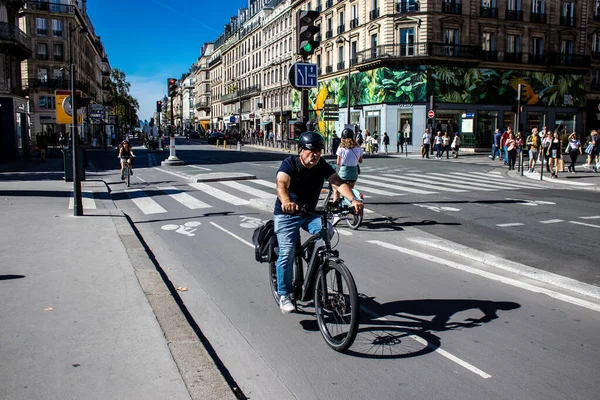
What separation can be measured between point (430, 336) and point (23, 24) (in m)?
68.9

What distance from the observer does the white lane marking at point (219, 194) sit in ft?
45.9

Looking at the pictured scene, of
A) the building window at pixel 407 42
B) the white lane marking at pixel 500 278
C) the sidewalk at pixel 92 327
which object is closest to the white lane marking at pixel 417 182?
the white lane marking at pixel 500 278

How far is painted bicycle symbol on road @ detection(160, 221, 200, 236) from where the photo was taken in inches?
389

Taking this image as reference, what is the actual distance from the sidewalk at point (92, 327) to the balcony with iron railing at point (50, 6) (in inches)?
2471

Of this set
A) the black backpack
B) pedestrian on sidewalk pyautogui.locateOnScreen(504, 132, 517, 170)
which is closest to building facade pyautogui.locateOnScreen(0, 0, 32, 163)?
pedestrian on sidewalk pyautogui.locateOnScreen(504, 132, 517, 170)

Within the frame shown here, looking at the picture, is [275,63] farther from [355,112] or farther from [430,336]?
[430,336]

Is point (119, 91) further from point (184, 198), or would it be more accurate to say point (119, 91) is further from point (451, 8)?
point (184, 198)

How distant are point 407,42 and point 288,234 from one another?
42.4 m

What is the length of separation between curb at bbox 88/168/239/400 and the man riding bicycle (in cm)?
96

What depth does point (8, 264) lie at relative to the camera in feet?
21.9

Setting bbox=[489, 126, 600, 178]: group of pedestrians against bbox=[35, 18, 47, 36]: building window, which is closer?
bbox=[489, 126, 600, 178]: group of pedestrians

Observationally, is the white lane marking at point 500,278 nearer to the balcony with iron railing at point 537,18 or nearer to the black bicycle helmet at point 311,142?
the black bicycle helmet at point 311,142

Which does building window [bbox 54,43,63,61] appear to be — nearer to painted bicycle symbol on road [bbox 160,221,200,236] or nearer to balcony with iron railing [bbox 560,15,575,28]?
balcony with iron railing [bbox 560,15,575,28]

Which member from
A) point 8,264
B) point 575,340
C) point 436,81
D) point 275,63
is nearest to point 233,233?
point 8,264
